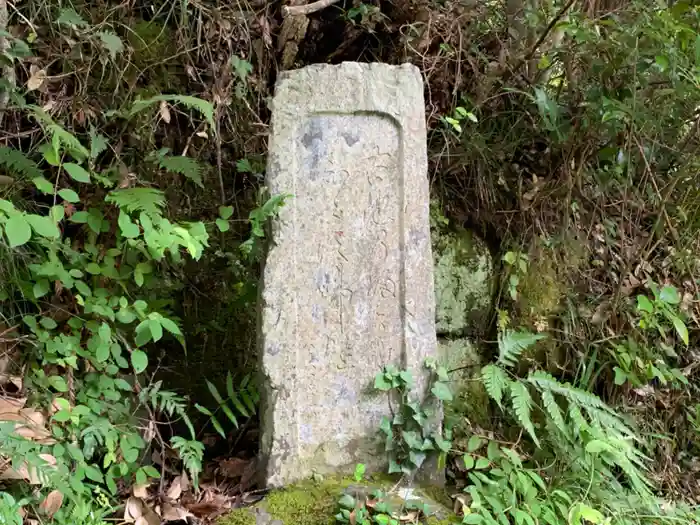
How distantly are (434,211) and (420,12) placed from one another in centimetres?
106

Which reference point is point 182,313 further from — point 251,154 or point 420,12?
point 420,12

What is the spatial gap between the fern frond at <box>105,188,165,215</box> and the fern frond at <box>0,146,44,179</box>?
0.32 meters

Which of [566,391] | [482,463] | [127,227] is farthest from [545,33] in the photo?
[127,227]

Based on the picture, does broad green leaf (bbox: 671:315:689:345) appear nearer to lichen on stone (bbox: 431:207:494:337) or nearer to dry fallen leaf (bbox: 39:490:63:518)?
lichen on stone (bbox: 431:207:494:337)

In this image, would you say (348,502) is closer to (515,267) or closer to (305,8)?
(515,267)

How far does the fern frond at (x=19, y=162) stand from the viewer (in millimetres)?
2271

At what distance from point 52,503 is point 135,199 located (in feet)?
3.49

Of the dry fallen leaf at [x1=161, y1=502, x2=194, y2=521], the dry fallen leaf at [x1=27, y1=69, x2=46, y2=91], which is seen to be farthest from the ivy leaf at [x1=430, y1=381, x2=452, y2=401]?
the dry fallen leaf at [x1=27, y1=69, x2=46, y2=91]

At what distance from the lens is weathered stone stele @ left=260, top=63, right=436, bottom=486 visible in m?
2.47

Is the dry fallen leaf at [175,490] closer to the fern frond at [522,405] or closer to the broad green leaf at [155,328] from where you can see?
the broad green leaf at [155,328]

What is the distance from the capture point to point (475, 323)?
3246 millimetres

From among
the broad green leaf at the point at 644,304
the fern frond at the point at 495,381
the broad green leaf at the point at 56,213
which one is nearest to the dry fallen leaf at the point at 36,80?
the broad green leaf at the point at 56,213

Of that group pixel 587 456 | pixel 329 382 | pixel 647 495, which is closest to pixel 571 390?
pixel 587 456

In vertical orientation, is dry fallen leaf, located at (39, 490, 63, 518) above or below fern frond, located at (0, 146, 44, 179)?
below
